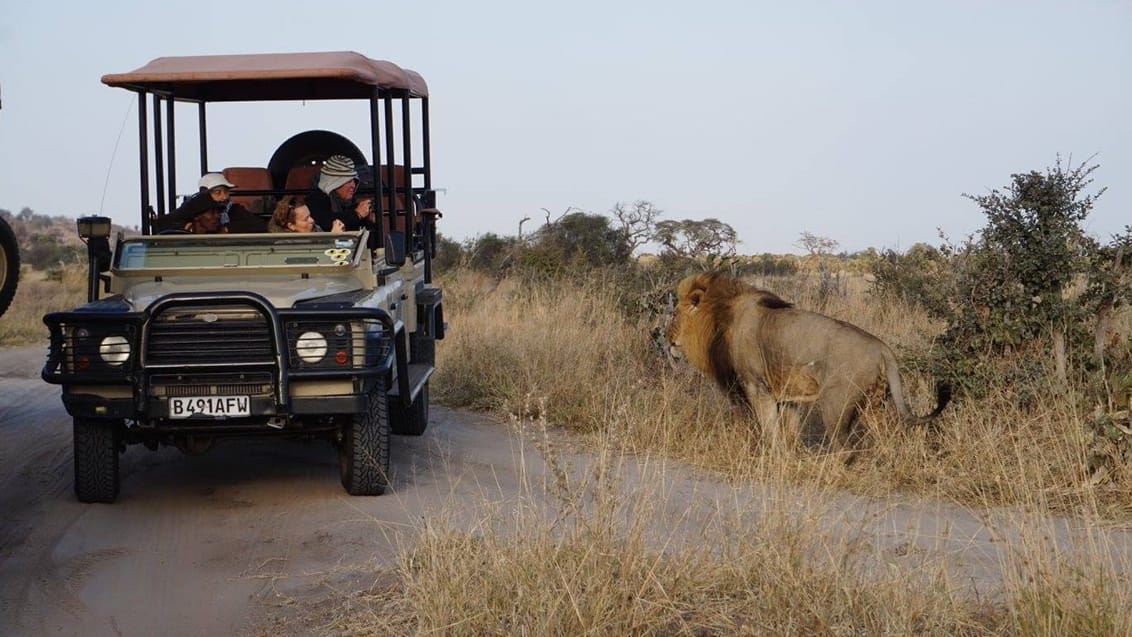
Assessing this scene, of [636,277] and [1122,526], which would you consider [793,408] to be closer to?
[1122,526]

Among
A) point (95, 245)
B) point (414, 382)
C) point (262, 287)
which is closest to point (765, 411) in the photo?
point (414, 382)

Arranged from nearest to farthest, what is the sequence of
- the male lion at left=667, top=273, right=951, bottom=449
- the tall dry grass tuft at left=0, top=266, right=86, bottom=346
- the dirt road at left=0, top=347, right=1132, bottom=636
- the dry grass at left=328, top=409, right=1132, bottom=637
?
the dry grass at left=328, top=409, right=1132, bottom=637 < the dirt road at left=0, top=347, right=1132, bottom=636 < the male lion at left=667, top=273, right=951, bottom=449 < the tall dry grass tuft at left=0, top=266, right=86, bottom=346

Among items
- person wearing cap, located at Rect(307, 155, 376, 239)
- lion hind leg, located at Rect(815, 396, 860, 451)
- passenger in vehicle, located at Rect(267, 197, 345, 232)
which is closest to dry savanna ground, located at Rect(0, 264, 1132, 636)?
lion hind leg, located at Rect(815, 396, 860, 451)

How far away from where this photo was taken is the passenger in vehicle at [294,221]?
29.9ft

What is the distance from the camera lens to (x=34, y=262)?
A: 40625 mm

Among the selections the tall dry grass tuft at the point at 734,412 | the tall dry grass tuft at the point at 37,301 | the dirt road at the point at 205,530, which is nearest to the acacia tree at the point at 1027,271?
the tall dry grass tuft at the point at 734,412

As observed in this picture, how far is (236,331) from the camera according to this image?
6965mm

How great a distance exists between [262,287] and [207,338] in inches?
32.0

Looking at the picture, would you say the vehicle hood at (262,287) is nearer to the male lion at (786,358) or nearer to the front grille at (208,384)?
the front grille at (208,384)

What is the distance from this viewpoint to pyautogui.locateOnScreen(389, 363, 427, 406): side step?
8.17 meters

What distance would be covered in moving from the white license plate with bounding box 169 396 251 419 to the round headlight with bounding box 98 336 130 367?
0.34 m

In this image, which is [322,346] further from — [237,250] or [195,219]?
[195,219]

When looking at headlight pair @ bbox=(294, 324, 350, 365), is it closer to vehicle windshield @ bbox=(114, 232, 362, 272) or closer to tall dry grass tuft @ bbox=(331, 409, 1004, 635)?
vehicle windshield @ bbox=(114, 232, 362, 272)

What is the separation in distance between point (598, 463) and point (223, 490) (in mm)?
3503
